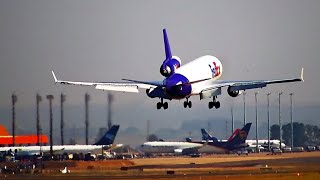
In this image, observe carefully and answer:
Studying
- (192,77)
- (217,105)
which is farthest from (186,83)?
(217,105)

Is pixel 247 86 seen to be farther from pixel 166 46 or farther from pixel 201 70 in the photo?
pixel 166 46

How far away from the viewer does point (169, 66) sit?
128 metres

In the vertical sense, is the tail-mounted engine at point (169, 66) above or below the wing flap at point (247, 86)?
above

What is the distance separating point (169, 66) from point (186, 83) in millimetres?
3555

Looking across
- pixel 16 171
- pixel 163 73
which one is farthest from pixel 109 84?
pixel 16 171

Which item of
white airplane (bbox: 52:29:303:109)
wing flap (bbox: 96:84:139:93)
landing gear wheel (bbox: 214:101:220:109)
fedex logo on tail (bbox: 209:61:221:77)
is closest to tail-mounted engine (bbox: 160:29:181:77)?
white airplane (bbox: 52:29:303:109)

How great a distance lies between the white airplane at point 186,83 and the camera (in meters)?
126

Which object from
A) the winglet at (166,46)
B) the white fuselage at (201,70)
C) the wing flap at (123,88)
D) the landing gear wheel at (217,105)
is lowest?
the landing gear wheel at (217,105)

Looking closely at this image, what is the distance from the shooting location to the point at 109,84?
135m

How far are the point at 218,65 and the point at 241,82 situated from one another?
851 centimetres

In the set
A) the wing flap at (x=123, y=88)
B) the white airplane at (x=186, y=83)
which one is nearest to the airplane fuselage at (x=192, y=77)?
the white airplane at (x=186, y=83)

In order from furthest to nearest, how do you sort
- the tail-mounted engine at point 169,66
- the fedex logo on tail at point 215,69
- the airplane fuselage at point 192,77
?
the fedex logo on tail at point 215,69
the tail-mounted engine at point 169,66
the airplane fuselage at point 192,77

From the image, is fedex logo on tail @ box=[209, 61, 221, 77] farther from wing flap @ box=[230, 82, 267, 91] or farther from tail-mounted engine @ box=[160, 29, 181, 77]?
tail-mounted engine @ box=[160, 29, 181, 77]

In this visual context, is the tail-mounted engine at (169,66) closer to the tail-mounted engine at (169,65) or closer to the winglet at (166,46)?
the tail-mounted engine at (169,65)
